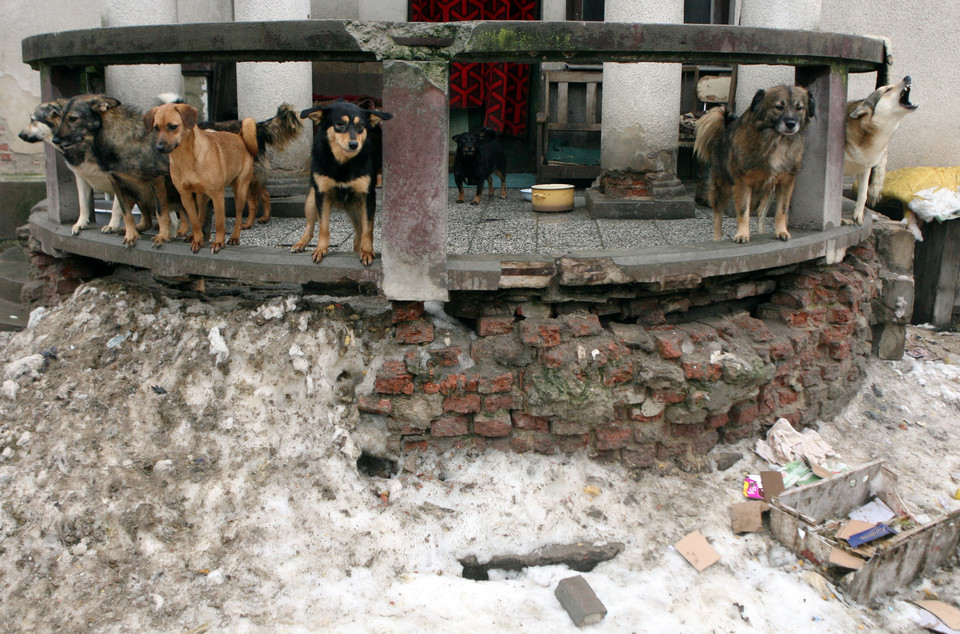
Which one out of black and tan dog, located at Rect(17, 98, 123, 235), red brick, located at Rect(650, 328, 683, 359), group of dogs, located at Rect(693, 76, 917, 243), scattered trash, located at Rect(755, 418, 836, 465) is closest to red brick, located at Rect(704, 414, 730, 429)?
scattered trash, located at Rect(755, 418, 836, 465)

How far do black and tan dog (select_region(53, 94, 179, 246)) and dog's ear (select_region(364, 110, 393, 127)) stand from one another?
168cm

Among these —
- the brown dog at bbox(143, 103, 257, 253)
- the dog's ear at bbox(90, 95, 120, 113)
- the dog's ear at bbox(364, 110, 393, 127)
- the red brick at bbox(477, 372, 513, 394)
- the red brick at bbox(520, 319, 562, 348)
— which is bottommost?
the red brick at bbox(477, 372, 513, 394)

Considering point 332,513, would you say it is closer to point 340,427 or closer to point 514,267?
point 340,427

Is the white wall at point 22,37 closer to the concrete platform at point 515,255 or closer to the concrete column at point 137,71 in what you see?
the concrete column at point 137,71

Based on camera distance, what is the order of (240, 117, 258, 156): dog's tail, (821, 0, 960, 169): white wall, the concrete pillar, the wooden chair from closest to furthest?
(240, 117, 258, 156): dog's tail < the concrete pillar < (821, 0, 960, 169): white wall < the wooden chair

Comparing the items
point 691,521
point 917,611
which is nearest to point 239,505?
point 691,521

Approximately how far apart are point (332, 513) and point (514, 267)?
1.83 meters

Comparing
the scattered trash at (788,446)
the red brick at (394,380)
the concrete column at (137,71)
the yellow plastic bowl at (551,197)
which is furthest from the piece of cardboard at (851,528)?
the concrete column at (137,71)

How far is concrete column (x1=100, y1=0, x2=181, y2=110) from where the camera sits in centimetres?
707

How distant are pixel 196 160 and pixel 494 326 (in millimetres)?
2311

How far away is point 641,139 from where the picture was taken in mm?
7312

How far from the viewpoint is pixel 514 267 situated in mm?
4535

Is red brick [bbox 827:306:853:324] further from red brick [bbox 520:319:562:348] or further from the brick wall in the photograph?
red brick [bbox 520:319:562:348]

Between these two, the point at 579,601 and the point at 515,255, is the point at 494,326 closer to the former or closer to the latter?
the point at 515,255
